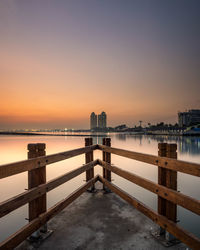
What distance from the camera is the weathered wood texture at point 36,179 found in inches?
120

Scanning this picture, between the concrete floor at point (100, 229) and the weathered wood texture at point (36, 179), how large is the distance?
0.56m

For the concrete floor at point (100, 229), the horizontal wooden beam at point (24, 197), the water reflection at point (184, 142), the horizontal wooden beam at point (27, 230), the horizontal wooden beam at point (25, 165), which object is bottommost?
the water reflection at point (184, 142)

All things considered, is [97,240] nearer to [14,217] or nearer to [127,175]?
[127,175]

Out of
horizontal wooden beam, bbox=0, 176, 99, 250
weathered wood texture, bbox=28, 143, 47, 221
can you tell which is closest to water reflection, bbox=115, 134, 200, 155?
horizontal wooden beam, bbox=0, 176, 99, 250

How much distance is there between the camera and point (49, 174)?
1279 centimetres

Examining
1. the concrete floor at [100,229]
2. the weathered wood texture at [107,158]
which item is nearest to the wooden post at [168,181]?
the concrete floor at [100,229]

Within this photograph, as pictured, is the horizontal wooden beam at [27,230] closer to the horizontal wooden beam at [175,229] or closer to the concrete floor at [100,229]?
the concrete floor at [100,229]

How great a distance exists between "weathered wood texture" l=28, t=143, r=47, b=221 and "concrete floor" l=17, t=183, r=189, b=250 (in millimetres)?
558

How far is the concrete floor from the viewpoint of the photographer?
3035 mm

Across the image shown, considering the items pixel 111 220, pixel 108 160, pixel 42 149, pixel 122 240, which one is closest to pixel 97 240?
pixel 122 240

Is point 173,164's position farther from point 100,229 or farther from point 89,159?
point 89,159

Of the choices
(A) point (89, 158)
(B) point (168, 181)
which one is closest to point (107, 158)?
(A) point (89, 158)

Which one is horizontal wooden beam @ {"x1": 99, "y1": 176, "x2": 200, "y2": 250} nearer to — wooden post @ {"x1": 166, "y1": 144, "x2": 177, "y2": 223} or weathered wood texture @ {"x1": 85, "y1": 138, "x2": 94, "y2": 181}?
wooden post @ {"x1": 166, "y1": 144, "x2": 177, "y2": 223}

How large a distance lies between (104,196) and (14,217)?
3.18 m
